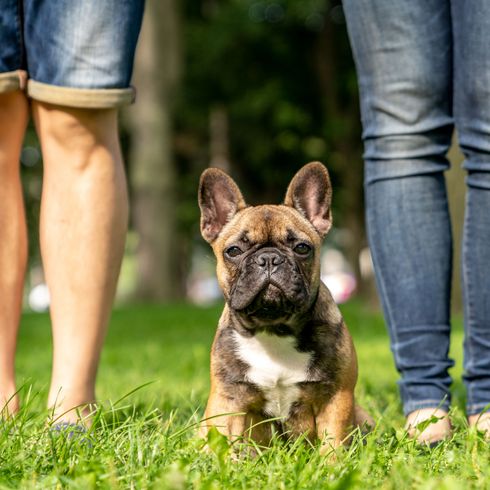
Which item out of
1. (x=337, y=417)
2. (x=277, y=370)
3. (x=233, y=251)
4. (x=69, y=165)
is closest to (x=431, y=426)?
(x=337, y=417)

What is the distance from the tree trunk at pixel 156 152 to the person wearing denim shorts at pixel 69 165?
15.7 metres

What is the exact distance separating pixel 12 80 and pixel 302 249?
4.14 feet

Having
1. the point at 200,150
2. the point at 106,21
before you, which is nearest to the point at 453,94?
the point at 106,21

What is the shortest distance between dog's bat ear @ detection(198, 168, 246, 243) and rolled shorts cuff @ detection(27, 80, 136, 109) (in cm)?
49

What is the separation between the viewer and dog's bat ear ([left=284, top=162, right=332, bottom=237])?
3.50 metres

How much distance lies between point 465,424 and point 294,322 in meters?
Answer: 0.71

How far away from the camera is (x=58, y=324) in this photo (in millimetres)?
3404

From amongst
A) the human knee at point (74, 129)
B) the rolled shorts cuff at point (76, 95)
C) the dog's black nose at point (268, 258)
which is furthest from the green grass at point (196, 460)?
the rolled shorts cuff at point (76, 95)

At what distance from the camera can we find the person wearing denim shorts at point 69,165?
3279mm

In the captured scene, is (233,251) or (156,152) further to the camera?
(156,152)

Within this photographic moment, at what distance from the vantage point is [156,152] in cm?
→ 1908

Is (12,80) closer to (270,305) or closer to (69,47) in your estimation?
(69,47)

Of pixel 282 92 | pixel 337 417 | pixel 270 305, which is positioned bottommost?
pixel 337 417

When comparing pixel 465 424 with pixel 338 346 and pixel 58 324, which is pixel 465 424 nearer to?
pixel 338 346
